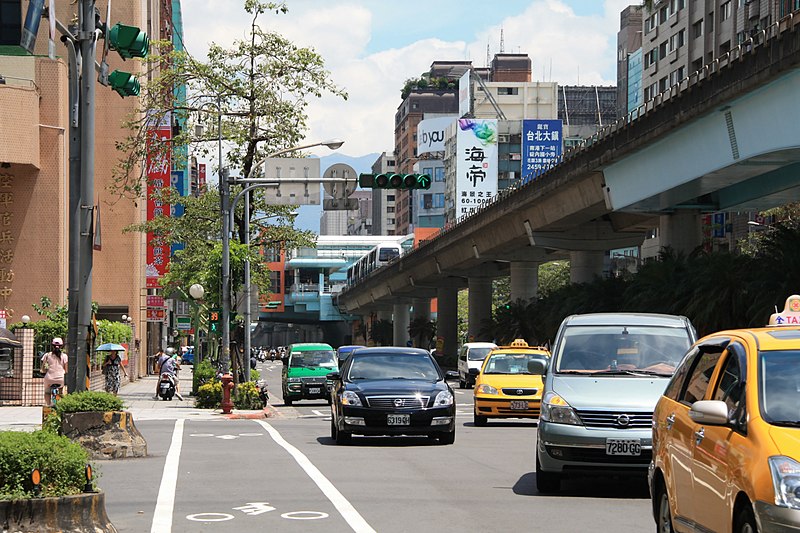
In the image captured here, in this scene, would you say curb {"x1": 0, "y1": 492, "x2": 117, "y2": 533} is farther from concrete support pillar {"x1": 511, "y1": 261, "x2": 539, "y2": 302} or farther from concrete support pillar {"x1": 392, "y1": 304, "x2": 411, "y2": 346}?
concrete support pillar {"x1": 392, "y1": 304, "x2": 411, "y2": 346}

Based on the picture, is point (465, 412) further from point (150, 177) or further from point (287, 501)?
point (150, 177)

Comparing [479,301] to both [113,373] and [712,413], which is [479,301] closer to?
[113,373]

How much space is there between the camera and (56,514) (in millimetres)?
9711

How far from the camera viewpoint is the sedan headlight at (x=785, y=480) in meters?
7.10

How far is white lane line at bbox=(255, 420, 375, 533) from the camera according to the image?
11.9 metres

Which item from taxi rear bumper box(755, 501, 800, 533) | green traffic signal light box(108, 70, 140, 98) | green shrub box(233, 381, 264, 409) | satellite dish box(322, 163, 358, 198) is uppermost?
satellite dish box(322, 163, 358, 198)

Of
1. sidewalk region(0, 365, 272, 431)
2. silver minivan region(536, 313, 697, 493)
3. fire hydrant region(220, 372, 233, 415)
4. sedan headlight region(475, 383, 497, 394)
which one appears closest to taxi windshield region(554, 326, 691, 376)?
silver minivan region(536, 313, 697, 493)

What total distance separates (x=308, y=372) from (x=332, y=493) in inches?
1080

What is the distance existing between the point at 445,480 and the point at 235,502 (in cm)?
329

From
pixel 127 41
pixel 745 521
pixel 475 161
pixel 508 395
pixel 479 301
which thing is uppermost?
pixel 475 161

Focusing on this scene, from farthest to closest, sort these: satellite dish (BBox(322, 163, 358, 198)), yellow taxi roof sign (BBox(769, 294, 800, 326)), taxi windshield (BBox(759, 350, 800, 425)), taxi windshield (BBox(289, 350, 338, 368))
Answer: taxi windshield (BBox(289, 350, 338, 368))
satellite dish (BBox(322, 163, 358, 198))
yellow taxi roof sign (BBox(769, 294, 800, 326))
taxi windshield (BBox(759, 350, 800, 425))

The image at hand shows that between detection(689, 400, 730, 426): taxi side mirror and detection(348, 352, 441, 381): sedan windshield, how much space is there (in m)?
14.8

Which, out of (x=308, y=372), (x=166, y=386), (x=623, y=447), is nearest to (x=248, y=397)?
(x=308, y=372)

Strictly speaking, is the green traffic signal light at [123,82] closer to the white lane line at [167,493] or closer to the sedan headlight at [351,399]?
the white lane line at [167,493]
